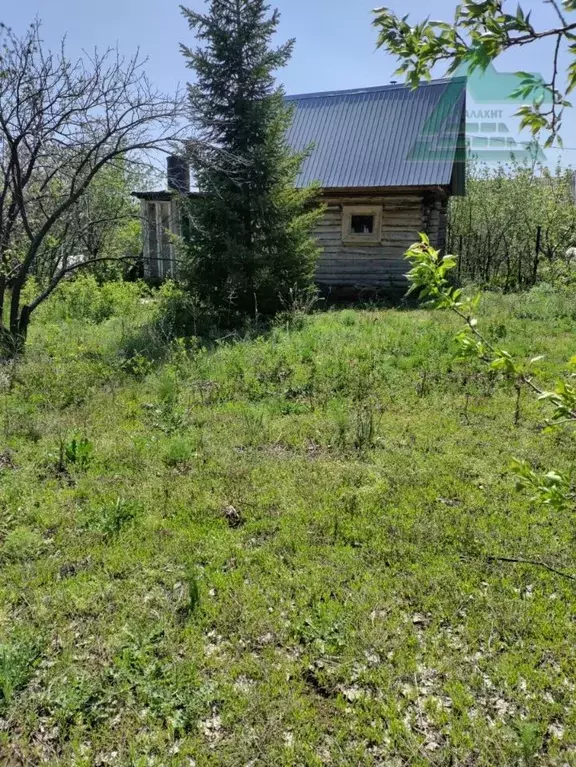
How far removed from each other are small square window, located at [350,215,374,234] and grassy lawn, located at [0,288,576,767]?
26.7 feet

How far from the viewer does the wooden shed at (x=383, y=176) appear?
13.0 m

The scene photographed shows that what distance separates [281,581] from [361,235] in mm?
11564

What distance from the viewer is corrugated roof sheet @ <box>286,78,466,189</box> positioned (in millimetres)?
12945

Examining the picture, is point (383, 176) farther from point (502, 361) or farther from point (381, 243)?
point (502, 361)

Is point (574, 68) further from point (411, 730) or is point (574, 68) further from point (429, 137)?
point (429, 137)

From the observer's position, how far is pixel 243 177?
992cm

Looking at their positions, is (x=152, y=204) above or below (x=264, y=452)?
above

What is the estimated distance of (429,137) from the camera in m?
13.5

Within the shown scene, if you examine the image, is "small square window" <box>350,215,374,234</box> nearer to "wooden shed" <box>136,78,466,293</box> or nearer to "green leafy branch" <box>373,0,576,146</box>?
"wooden shed" <box>136,78,466,293</box>

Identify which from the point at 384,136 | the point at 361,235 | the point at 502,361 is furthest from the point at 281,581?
the point at 384,136

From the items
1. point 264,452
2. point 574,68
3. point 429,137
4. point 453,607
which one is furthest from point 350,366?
point 429,137

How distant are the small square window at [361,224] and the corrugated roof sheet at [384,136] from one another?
0.95m

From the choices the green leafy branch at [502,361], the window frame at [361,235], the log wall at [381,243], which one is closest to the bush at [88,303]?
the log wall at [381,243]

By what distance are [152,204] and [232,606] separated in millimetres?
15180
